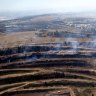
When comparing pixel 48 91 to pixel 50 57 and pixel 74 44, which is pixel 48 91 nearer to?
pixel 50 57

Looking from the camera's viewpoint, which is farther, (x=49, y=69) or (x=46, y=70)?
(x=49, y=69)

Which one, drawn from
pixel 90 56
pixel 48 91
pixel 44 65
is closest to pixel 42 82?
pixel 48 91

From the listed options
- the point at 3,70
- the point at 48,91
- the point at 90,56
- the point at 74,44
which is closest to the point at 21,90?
the point at 48,91

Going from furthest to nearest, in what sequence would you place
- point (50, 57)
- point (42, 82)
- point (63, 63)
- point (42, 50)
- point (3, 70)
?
1. point (42, 50)
2. point (50, 57)
3. point (63, 63)
4. point (3, 70)
5. point (42, 82)

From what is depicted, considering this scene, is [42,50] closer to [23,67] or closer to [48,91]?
[23,67]

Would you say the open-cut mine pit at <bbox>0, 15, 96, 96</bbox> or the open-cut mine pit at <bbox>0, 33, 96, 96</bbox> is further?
the open-cut mine pit at <bbox>0, 33, 96, 96</bbox>

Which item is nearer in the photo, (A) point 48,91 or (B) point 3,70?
(A) point 48,91

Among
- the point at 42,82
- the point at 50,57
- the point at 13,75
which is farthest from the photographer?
the point at 50,57

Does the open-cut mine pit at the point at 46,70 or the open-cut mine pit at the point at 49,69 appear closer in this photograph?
the open-cut mine pit at the point at 49,69

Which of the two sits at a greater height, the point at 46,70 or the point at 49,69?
the point at 46,70
